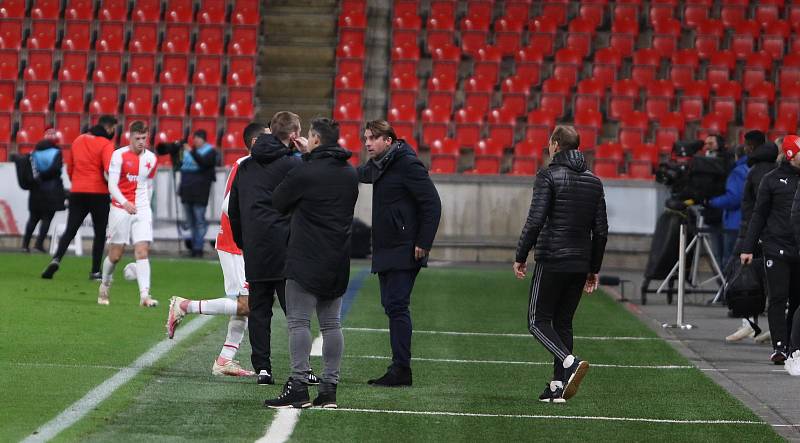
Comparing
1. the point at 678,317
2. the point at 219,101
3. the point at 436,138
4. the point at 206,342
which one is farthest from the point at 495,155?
the point at 206,342

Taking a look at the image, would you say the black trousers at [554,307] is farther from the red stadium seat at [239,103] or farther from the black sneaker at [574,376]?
the red stadium seat at [239,103]

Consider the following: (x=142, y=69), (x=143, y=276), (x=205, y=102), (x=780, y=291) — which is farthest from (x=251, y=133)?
(x=142, y=69)

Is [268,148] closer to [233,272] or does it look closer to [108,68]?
[233,272]

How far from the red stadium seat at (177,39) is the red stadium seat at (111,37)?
32.8 inches

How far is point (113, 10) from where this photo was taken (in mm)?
29188

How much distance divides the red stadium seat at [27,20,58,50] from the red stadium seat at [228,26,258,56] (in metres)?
3.53

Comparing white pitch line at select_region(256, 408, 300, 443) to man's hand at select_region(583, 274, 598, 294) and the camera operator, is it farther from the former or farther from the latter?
the camera operator

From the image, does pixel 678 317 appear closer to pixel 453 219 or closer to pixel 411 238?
pixel 411 238

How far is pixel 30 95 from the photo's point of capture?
90.5 ft

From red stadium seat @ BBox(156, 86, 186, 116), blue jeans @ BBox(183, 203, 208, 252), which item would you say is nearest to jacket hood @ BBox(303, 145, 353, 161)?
blue jeans @ BBox(183, 203, 208, 252)

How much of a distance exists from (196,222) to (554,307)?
1508 cm

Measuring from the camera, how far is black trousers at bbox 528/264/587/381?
9234 millimetres

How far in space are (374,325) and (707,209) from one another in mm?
5970

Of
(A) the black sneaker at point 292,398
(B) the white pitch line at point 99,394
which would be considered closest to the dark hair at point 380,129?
(A) the black sneaker at point 292,398
